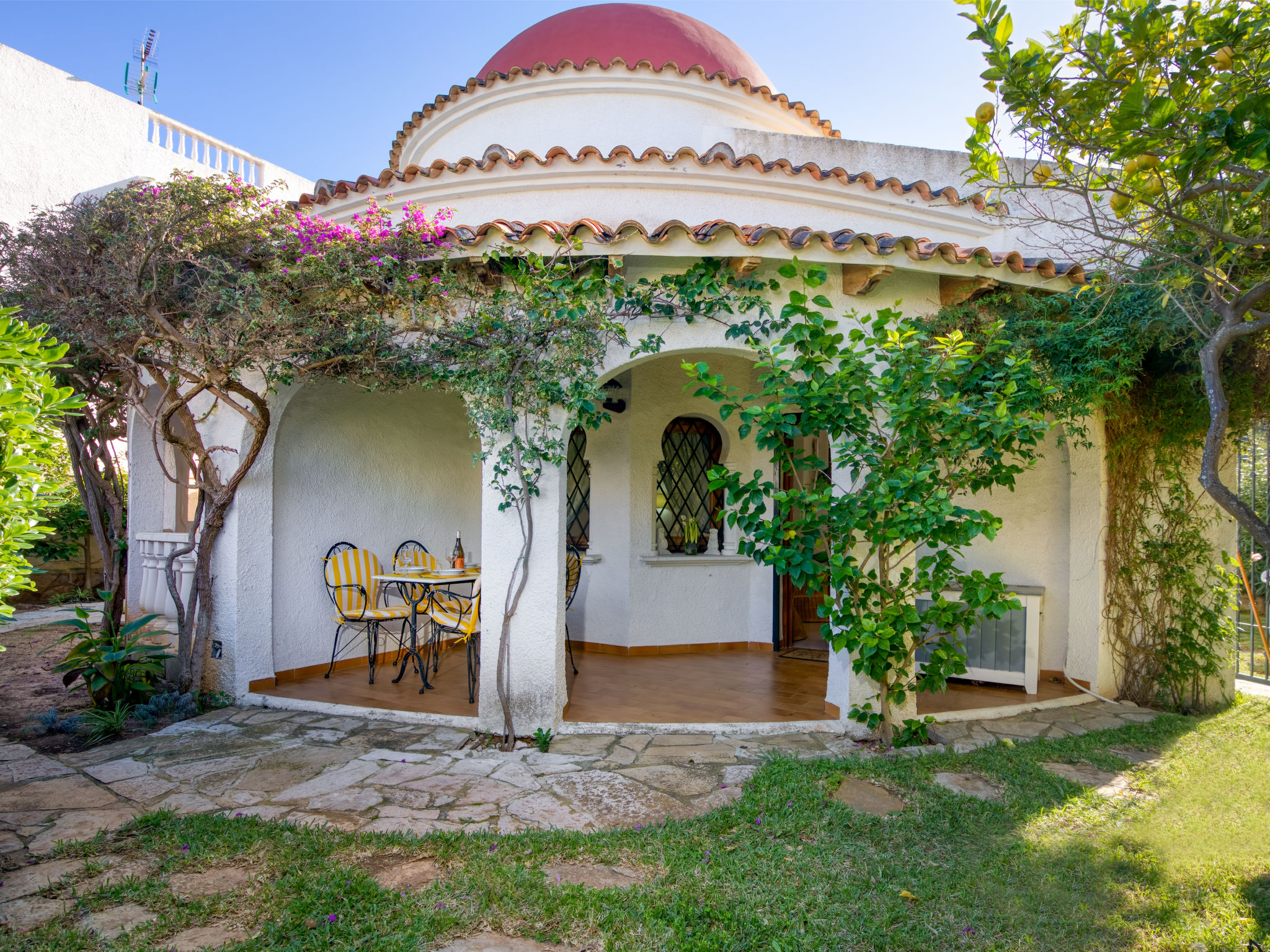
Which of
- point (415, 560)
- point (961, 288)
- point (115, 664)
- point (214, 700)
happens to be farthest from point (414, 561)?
point (961, 288)

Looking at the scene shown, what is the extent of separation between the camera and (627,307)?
15.9 feet

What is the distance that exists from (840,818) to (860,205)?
515 cm

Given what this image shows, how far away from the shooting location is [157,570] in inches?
267

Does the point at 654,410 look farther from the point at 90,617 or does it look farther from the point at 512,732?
the point at 90,617

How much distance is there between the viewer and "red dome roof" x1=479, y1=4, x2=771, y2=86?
7750 mm

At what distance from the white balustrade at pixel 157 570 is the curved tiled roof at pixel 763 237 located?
163 inches

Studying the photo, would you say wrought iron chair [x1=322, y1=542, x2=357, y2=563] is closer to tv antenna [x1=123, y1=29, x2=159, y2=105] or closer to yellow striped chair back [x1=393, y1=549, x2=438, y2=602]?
yellow striped chair back [x1=393, y1=549, x2=438, y2=602]

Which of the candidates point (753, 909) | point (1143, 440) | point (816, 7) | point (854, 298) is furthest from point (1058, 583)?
point (816, 7)

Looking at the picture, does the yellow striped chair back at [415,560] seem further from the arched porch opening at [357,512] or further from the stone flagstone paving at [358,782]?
the stone flagstone paving at [358,782]

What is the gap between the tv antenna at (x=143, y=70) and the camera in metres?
18.3

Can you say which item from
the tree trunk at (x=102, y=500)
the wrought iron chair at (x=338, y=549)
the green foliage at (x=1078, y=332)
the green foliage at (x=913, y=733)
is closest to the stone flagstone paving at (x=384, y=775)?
the green foliage at (x=913, y=733)

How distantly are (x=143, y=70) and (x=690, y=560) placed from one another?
2058cm

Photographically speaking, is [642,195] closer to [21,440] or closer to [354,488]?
[354,488]

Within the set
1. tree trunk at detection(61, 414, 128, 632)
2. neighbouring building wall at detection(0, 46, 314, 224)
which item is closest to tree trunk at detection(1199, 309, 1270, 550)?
tree trunk at detection(61, 414, 128, 632)
